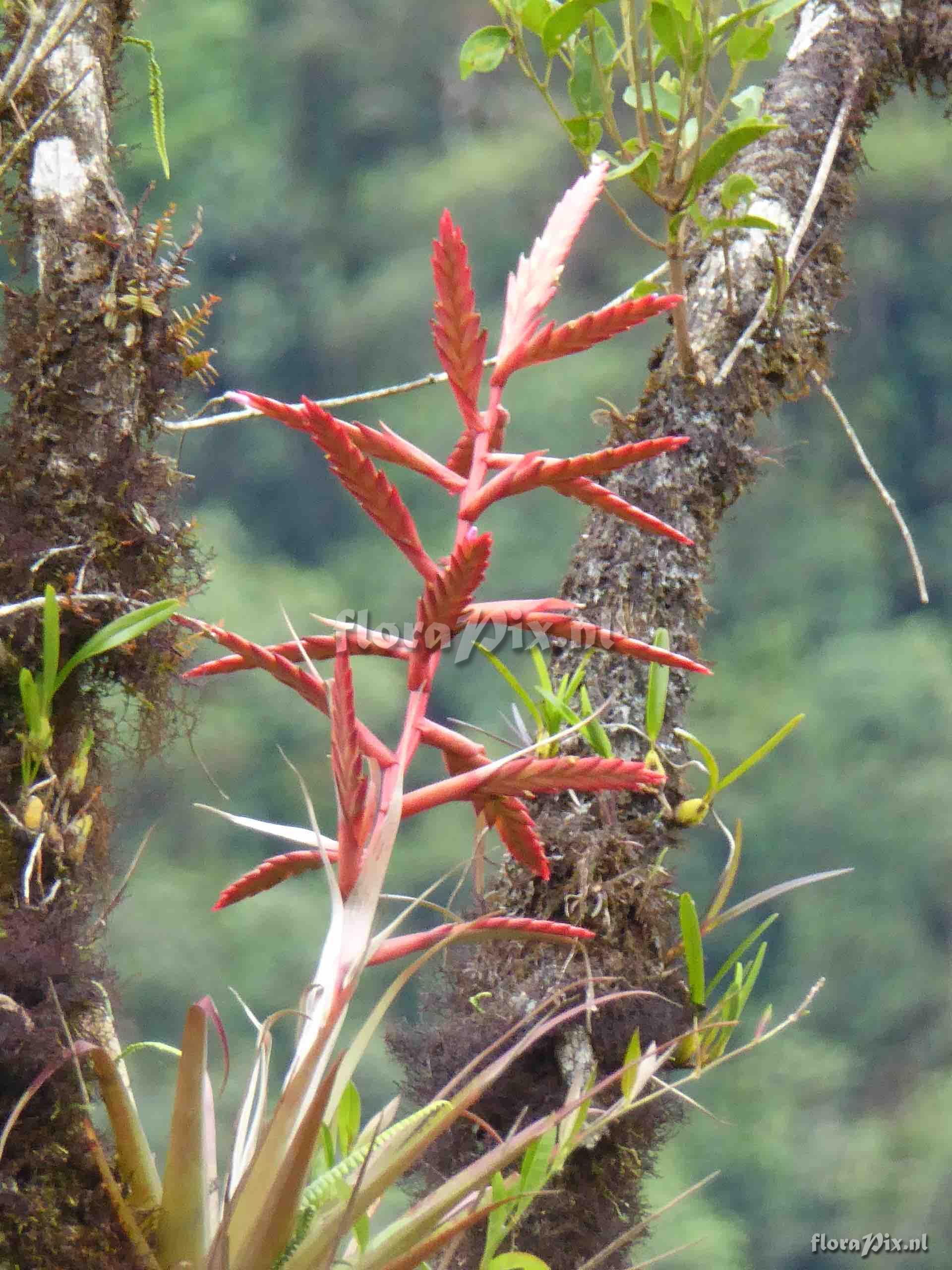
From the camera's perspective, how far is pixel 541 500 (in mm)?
2062

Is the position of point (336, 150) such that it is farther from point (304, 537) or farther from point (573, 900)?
point (573, 900)

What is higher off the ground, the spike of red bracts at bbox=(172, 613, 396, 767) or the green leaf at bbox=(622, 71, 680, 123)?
the green leaf at bbox=(622, 71, 680, 123)

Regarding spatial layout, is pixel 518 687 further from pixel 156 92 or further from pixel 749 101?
pixel 749 101

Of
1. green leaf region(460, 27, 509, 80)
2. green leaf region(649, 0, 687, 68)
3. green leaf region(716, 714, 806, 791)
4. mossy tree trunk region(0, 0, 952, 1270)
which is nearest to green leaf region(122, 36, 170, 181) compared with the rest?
mossy tree trunk region(0, 0, 952, 1270)

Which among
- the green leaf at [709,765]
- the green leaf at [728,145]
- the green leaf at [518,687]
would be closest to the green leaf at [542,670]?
the green leaf at [518,687]

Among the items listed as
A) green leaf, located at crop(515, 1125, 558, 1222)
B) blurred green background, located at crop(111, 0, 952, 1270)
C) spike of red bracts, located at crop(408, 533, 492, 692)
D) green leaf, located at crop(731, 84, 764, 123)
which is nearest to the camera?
spike of red bracts, located at crop(408, 533, 492, 692)

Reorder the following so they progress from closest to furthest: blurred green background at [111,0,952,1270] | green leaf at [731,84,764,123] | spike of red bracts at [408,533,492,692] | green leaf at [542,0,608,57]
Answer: spike of red bracts at [408,533,492,692] < green leaf at [542,0,608,57] < green leaf at [731,84,764,123] < blurred green background at [111,0,952,1270]

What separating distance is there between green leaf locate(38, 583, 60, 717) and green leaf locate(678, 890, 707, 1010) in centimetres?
38

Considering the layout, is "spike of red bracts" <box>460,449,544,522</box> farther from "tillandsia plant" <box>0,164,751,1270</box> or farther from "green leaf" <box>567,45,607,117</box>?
"green leaf" <box>567,45,607,117</box>

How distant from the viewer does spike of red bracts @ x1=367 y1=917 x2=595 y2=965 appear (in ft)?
1.52

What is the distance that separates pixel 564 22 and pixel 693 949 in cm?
58

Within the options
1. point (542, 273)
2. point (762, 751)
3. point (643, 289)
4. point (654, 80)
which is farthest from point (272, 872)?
point (654, 80)

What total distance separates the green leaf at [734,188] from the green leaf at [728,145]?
5cm

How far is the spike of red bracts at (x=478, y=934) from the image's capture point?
1.52 feet
